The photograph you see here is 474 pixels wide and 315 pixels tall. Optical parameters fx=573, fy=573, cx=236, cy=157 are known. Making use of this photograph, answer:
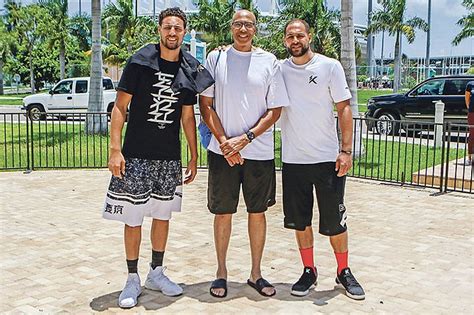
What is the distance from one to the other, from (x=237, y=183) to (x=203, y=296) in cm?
87

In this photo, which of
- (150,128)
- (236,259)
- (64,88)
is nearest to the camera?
(150,128)

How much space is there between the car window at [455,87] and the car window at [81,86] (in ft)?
42.8

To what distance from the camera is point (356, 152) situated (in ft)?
37.6

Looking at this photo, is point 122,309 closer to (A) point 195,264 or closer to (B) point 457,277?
(A) point 195,264

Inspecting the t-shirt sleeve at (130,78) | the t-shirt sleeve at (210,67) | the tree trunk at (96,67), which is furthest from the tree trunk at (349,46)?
the t-shirt sleeve at (130,78)

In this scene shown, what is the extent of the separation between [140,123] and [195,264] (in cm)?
157

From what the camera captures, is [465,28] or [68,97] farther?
[465,28]

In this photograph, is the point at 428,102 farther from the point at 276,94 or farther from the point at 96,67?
the point at 276,94

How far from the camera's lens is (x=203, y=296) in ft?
13.8

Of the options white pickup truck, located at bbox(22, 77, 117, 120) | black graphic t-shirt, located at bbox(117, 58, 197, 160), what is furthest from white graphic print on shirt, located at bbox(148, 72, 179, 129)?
white pickup truck, located at bbox(22, 77, 117, 120)

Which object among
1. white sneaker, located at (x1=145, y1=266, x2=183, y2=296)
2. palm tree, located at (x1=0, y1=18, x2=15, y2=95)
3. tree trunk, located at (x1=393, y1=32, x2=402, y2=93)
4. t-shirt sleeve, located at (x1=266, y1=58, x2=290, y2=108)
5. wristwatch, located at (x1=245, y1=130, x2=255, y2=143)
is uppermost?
palm tree, located at (x1=0, y1=18, x2=15, y2=95)

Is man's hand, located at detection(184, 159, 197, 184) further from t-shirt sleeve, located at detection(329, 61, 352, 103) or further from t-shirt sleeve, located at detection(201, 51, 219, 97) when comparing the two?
t-shirt sleeve, located at detection(329, 61, 352, 103)

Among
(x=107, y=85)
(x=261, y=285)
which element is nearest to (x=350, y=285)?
(x=261, y=285)

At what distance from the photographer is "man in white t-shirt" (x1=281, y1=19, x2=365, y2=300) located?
13.3 feet
